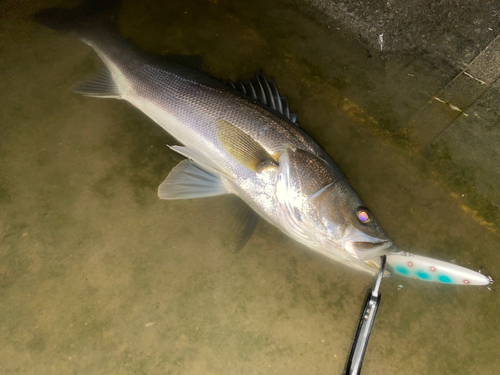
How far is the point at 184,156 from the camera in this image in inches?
106

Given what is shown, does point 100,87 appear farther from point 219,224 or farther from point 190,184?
point 219,224

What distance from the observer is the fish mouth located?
2.11 m

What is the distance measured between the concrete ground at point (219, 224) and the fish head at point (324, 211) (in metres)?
0.41

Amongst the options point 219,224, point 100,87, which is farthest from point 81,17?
point 219,224

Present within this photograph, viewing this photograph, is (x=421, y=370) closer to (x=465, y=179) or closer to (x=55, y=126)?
(x=465, y=179)

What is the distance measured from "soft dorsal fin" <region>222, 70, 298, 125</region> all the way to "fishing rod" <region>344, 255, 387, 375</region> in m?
1.41

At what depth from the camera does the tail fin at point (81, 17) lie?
280 cm

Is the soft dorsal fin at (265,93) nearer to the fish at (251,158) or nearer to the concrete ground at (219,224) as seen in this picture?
the fish at (251,158)

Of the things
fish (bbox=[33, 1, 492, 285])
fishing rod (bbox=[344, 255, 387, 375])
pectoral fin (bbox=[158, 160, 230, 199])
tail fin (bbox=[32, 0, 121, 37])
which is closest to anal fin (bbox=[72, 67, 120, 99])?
fish (bbox=[33, 1, 492, 285])

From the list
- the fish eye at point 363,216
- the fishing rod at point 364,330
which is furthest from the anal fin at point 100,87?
the fishing rod at point 364,330

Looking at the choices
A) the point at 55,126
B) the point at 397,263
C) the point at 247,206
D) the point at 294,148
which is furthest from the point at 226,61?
the point at 397,263

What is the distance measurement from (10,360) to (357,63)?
3893 mm

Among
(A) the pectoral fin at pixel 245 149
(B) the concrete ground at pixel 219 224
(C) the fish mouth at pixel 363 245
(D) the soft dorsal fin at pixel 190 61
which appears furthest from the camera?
(D) the soft dorsal fin at pixel 190 61

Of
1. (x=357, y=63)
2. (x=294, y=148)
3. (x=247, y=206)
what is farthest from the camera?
(x=357, y=63)
